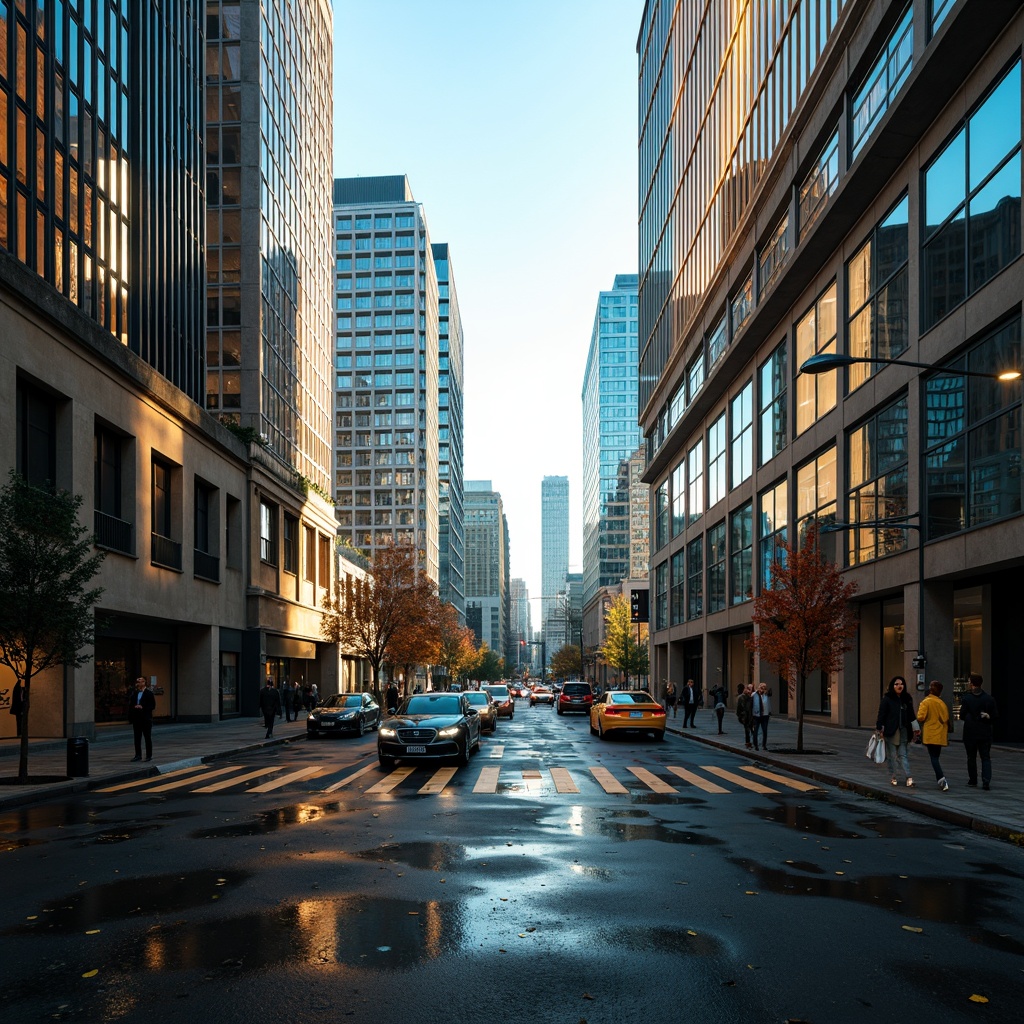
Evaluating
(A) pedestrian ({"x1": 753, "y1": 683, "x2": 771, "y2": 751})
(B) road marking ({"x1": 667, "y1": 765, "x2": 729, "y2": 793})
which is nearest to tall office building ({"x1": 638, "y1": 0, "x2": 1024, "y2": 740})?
(A) pedestrian ({"x1": 753, "y1": 683, "x2": 771, "y2": 751})

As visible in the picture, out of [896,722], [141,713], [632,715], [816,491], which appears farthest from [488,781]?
[816,491]

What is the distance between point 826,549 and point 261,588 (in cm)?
2506

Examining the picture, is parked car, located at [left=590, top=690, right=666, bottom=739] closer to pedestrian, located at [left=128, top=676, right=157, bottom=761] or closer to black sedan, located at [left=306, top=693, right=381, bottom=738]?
black sedan, located at [left=306, top=693, right=381, bottom=738]

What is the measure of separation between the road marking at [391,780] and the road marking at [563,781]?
2.74m

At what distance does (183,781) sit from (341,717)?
13.9 m

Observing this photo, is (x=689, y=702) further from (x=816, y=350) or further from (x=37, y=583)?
(x=37, y=583)

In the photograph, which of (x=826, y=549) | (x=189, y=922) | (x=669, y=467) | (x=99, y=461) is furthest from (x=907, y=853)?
(x=669, y=467)

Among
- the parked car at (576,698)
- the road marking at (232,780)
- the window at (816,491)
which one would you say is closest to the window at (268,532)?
the parked car at (576,698)

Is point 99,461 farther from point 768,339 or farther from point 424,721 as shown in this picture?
point 768,339

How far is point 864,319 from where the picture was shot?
97.3 feet

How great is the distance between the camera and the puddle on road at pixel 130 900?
7.28 meters

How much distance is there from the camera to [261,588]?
44.5m

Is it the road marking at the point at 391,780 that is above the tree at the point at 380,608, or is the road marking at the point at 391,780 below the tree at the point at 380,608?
below

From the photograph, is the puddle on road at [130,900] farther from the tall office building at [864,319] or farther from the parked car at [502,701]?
the parked car at [502,701]
